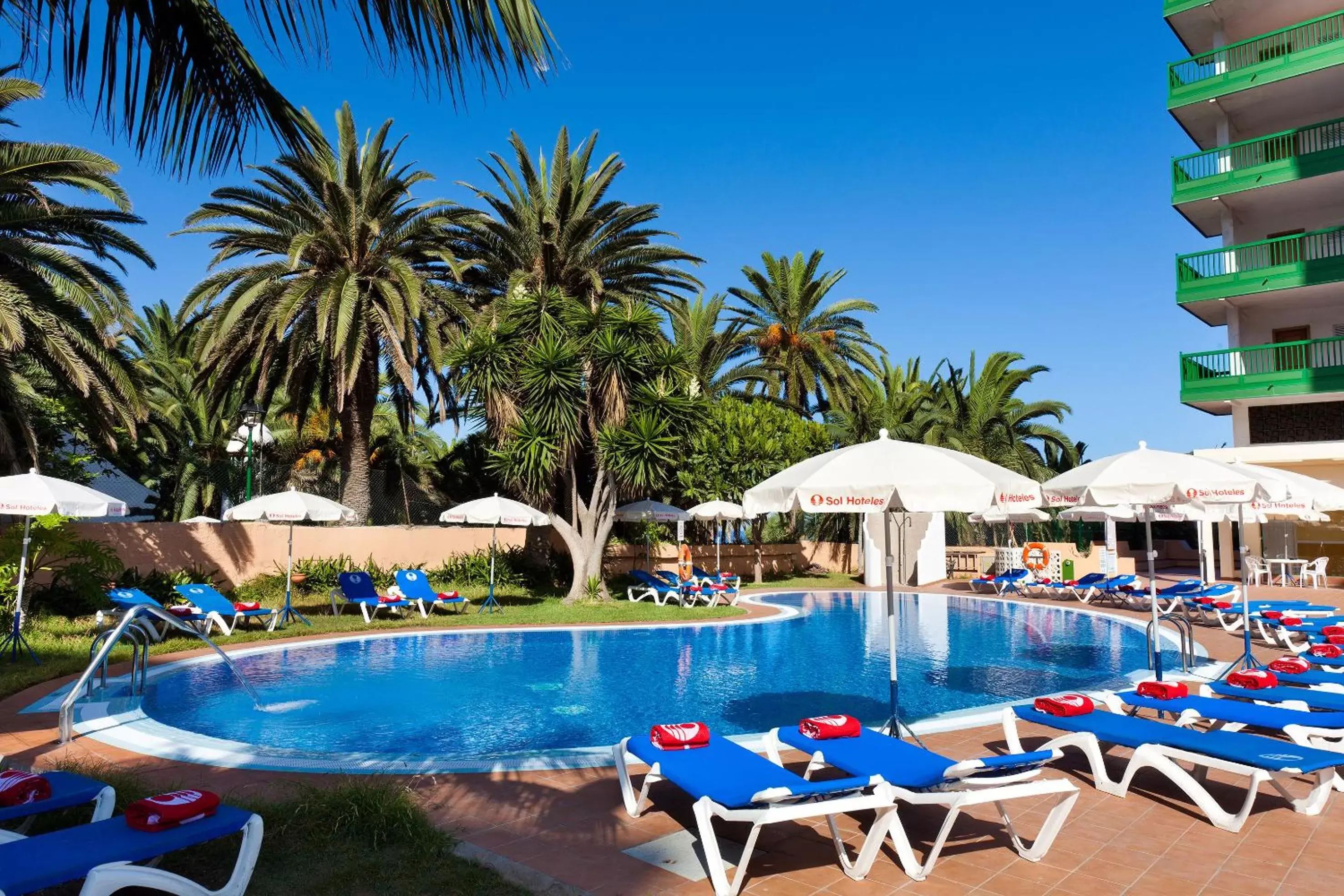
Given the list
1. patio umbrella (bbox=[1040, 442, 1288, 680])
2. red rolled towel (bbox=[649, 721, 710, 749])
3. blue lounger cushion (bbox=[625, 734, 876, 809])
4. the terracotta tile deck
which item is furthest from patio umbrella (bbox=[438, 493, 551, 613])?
blue lounger cushion (bbox=[625, 734, 876, 809])

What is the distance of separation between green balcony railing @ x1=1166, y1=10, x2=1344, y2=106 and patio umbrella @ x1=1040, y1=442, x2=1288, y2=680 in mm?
23113

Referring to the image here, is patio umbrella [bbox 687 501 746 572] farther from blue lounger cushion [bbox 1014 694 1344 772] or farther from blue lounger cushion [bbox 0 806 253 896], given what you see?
blue lounger cushion [bbox 0 806 253 896]

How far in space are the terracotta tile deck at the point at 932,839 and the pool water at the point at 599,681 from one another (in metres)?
1.36

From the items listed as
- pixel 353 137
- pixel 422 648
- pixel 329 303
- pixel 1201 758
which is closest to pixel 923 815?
pixel 1201 758

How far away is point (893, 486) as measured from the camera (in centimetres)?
644

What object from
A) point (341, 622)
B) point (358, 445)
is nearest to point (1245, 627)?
point (341, 622)

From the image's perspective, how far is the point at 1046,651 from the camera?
13.9 m

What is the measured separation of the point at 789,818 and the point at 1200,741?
3.22m

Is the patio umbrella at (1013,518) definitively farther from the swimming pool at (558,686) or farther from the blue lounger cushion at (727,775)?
the blue lounger cushion at (727,775)

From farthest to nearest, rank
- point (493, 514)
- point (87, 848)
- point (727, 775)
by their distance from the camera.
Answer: point (493, 514)
point (727, 775)
point (87, 848)

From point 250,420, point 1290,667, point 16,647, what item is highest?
point 250,420

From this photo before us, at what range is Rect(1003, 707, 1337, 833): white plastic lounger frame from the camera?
5188mm

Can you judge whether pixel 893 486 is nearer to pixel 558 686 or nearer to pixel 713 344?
pixel 558 686

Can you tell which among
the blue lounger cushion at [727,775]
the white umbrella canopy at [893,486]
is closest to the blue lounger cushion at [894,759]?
the blue lounger cushion at [727,775]
